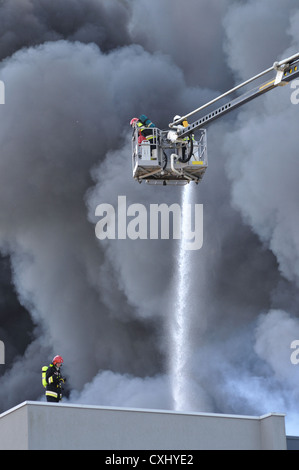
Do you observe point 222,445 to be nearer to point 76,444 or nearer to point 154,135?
point 76,444

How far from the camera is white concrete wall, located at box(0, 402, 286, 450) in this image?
28.2 metres

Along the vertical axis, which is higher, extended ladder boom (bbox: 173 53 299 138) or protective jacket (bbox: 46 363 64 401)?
extended ladder boom (bbox: 173 53 299 138)

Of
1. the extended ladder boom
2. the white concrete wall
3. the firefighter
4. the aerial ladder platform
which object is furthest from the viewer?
the aerial ladder platform

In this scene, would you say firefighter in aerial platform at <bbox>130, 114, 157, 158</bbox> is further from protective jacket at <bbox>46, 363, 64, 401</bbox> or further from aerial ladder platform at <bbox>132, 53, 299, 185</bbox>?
protective jacket at <bbox>46, 363, 64, 401</bbox>

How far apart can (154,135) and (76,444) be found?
1448cm

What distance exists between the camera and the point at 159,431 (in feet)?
97.1

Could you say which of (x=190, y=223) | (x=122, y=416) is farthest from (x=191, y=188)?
(x=122, y=416)

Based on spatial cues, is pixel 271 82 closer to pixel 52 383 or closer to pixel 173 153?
pixel 173 153

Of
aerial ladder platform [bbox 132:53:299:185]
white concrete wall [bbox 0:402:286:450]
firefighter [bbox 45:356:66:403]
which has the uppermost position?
aerial ladder platform [bbox 132:53:299:185]

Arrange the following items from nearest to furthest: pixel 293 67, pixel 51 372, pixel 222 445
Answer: pixel 222 445
pixel 51 372
pixel 293 67

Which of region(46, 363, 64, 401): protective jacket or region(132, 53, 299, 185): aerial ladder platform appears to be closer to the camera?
region(46, 363, 64, 401): protective jacket

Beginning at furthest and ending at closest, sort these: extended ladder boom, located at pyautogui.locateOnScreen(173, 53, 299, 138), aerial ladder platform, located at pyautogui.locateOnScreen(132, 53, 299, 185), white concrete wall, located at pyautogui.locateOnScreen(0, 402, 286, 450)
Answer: aerial ladder platform, located at pyautogui.locateOnScreen(132, 53, 299, 185)
extended ladder boom, located at pyautogui.locateOnScreen(173, 53, 299, 138)
white concrete wall, located at pyautogui.locateOnScreen(0, 402, 286, 450)

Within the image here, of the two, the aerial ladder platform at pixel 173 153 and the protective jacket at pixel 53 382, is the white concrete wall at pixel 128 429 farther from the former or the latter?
the aerial ladder platform at pixel 173 153

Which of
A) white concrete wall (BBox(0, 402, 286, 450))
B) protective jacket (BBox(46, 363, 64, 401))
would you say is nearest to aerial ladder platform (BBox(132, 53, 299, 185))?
protective jacket (BBox(46, 363, 64, 401))
